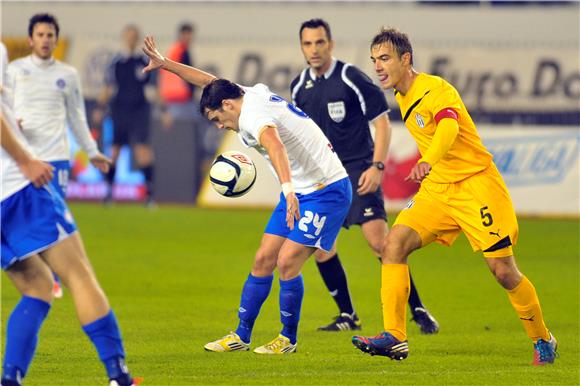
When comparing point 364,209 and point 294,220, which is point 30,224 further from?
point 364,209

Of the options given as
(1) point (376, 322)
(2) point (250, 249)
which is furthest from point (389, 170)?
(1) point (376, 322)

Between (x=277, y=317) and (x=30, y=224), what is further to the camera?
(x=277, y=317)

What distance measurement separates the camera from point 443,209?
8500mm

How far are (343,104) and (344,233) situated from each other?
8.53 m

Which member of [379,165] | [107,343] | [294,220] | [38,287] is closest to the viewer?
[107,343]

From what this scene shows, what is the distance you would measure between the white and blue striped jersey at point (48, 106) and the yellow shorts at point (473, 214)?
149 inches

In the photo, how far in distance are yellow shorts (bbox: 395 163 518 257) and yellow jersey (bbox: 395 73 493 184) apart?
2.9 inches

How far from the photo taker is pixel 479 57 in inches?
907

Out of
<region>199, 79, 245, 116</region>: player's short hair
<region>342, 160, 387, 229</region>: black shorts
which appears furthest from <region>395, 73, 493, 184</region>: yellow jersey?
<region>342, 160, 387, 229</region>: black shorts

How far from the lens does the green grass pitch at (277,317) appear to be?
8047 millimetres

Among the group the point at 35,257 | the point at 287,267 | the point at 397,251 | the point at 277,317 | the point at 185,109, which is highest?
the point at 35,257

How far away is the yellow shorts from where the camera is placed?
838 centimetres

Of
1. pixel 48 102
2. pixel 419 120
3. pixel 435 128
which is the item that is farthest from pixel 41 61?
pixel 435 128

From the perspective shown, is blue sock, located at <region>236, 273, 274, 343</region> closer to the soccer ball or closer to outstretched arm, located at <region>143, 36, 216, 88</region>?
the soccer ball
